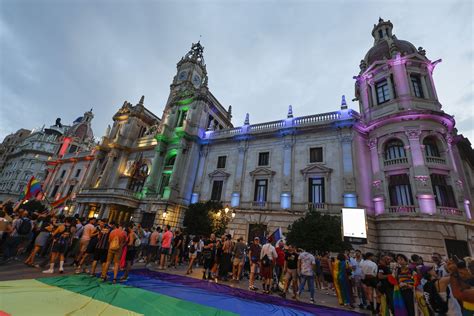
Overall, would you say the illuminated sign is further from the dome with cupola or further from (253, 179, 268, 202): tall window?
the dome with cupola

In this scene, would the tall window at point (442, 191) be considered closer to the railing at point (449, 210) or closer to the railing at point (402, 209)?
the railing at point (449, 210)

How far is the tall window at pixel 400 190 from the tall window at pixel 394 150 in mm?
1734

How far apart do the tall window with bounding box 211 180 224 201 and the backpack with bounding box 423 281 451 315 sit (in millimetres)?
20078

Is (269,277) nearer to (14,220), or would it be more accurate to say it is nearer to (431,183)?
(14,220)

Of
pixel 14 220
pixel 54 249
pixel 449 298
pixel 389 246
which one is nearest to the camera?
pixel 449 298

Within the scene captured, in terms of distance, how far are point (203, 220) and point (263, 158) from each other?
939cm

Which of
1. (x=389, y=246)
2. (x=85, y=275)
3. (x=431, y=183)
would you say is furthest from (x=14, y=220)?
(x=431, y=183)

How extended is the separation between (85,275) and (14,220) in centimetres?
433

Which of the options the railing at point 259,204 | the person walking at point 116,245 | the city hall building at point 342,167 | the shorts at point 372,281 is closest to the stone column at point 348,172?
the city hall building at point 342,167

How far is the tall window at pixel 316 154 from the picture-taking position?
20513 mm

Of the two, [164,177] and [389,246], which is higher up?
[164,177]

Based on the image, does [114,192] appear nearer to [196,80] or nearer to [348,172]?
[196,80]

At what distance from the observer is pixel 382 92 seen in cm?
2100

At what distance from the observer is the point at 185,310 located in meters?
5.47
